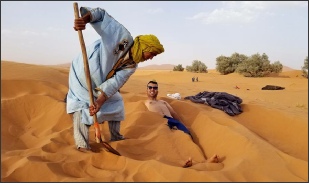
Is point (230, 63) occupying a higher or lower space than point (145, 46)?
lower

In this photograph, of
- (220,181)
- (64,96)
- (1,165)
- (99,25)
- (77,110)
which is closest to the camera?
(220,181)

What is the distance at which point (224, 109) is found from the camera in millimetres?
5801

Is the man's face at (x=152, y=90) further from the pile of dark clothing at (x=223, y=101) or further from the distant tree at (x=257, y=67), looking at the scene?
the distant tree at (x=257, y=67)

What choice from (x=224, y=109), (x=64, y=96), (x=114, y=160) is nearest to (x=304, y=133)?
(x=224, y=109)

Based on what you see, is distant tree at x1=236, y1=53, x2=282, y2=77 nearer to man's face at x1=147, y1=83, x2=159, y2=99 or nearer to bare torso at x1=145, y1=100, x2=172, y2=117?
man's face at x1=147, y1=83, x2=159, y2=99

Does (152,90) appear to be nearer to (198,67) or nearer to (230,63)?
(230,63)

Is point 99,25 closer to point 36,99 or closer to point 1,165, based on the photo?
point 1,165

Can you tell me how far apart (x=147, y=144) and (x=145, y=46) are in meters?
1.28

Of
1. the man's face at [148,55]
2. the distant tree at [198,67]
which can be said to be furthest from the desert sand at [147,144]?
the distant tree at [198,67]

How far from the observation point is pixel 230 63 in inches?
934

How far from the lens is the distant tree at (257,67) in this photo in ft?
66.1

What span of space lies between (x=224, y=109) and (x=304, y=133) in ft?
4.83

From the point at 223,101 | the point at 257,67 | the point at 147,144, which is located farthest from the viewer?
the point at 257,67

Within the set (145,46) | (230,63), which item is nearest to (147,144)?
(145,46)
